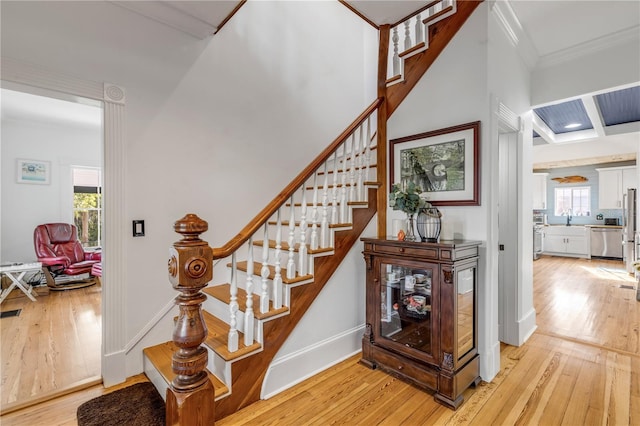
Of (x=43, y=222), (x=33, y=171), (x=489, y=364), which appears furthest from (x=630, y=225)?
(x=33, y=171)

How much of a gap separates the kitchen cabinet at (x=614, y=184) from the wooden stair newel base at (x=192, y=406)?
9.80 meters

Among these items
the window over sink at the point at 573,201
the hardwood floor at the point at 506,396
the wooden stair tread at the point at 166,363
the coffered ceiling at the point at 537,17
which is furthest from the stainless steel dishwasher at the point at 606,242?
the wooden stair tread at the point at 166,363

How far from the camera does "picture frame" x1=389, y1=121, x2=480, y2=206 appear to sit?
2305 millimetres

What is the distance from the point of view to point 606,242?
24.1 feet

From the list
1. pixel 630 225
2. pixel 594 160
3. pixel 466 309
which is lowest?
pixel 466 309

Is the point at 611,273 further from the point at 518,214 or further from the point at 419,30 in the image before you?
the point at 419,30

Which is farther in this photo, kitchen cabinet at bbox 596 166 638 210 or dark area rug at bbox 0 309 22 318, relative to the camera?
kitchen cabinet at bbox 596 166 638 210

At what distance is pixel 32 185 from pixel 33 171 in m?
0.25

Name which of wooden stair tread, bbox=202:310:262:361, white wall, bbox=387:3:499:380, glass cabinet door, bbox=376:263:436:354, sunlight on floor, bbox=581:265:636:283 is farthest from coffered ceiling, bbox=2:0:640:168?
sunlight on floor, bbox=581:265:636:283

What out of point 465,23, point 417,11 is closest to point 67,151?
point 417,11

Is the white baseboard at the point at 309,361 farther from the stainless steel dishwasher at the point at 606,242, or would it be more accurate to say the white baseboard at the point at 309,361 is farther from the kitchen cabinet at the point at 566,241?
the stainless steel dishwasher at the point at 606,242

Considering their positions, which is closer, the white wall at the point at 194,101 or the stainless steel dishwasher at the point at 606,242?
the white wall at the point at 194,101

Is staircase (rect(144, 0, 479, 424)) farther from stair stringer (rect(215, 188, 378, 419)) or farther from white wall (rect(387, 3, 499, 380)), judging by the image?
white wall (rect(387, 3, 499, 380))

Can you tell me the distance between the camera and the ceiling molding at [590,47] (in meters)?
2.61
